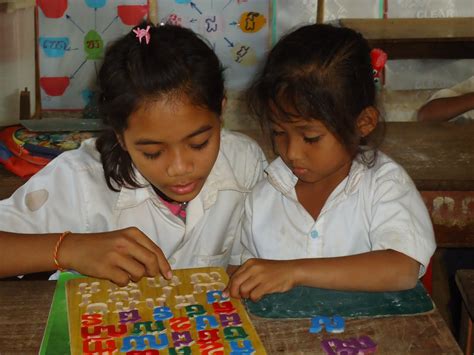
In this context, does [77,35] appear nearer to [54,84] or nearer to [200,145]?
[54,84]

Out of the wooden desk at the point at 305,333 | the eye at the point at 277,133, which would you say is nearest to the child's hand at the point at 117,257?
the wooden desk at the point at 305,333

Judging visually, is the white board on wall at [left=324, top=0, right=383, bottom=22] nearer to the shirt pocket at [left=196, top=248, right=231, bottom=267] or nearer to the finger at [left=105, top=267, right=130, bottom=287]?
the shirt pocket at [left=196, top=248, right=231, bottom=267]

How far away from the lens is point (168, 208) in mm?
1630

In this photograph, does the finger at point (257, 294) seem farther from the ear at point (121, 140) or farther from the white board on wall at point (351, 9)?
the white board on wall at point (351, 9)

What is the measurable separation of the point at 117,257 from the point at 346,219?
502mm

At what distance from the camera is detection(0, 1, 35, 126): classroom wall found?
11.3 ft

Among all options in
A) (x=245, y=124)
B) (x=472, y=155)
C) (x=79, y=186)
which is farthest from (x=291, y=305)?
(x=245, y=124)

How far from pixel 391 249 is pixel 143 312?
0.47 m

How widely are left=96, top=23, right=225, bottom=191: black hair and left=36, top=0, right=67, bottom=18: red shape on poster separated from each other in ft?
7.15

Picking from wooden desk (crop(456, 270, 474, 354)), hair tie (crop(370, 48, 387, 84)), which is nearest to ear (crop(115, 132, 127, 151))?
hair tie (crop(370, 48, 387, 84))

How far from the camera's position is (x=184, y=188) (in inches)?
55.6

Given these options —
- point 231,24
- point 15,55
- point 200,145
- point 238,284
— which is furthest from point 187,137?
point 15,55

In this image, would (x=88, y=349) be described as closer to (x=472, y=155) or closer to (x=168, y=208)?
(x=168, y=208)

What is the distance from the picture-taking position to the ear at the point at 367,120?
149cm
